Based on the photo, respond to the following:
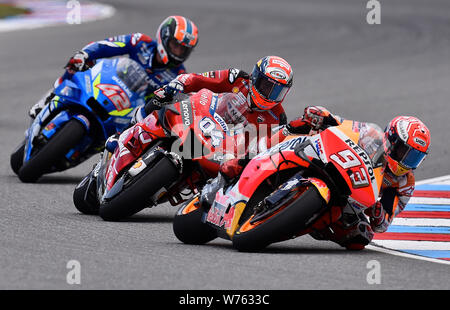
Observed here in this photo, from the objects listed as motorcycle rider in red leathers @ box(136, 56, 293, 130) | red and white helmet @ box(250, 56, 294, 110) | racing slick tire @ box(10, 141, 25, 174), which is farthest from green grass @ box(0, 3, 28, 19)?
red and white helmet @ box(250, 56, 294, 110)

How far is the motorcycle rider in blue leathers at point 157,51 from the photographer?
10.4m

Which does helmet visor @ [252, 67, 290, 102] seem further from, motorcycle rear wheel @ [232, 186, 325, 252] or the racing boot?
motorcycle rear wheel @ [232, 186, 325, 252]

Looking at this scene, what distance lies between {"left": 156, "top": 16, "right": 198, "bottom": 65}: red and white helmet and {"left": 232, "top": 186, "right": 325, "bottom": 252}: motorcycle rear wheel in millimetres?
3666

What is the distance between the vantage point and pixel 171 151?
8.41 m

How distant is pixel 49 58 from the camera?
20.4 meters

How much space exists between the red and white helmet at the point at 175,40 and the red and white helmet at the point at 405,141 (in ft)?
11.8

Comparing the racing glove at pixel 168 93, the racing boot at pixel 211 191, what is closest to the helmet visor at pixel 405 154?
the racing boot at pixel 211 191

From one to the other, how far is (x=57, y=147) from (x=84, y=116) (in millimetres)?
378

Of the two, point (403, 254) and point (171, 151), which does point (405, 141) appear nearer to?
point (403, 254)

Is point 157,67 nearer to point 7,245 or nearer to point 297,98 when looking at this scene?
point 7,245

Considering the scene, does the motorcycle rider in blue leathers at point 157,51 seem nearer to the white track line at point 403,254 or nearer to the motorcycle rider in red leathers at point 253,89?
the motorcycle rider in red leathers at point 253,89

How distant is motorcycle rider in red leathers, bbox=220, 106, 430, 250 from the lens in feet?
23.3

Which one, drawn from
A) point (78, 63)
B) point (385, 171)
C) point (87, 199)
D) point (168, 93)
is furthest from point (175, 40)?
point (385, 171)

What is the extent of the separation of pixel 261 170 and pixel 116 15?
19161mm
